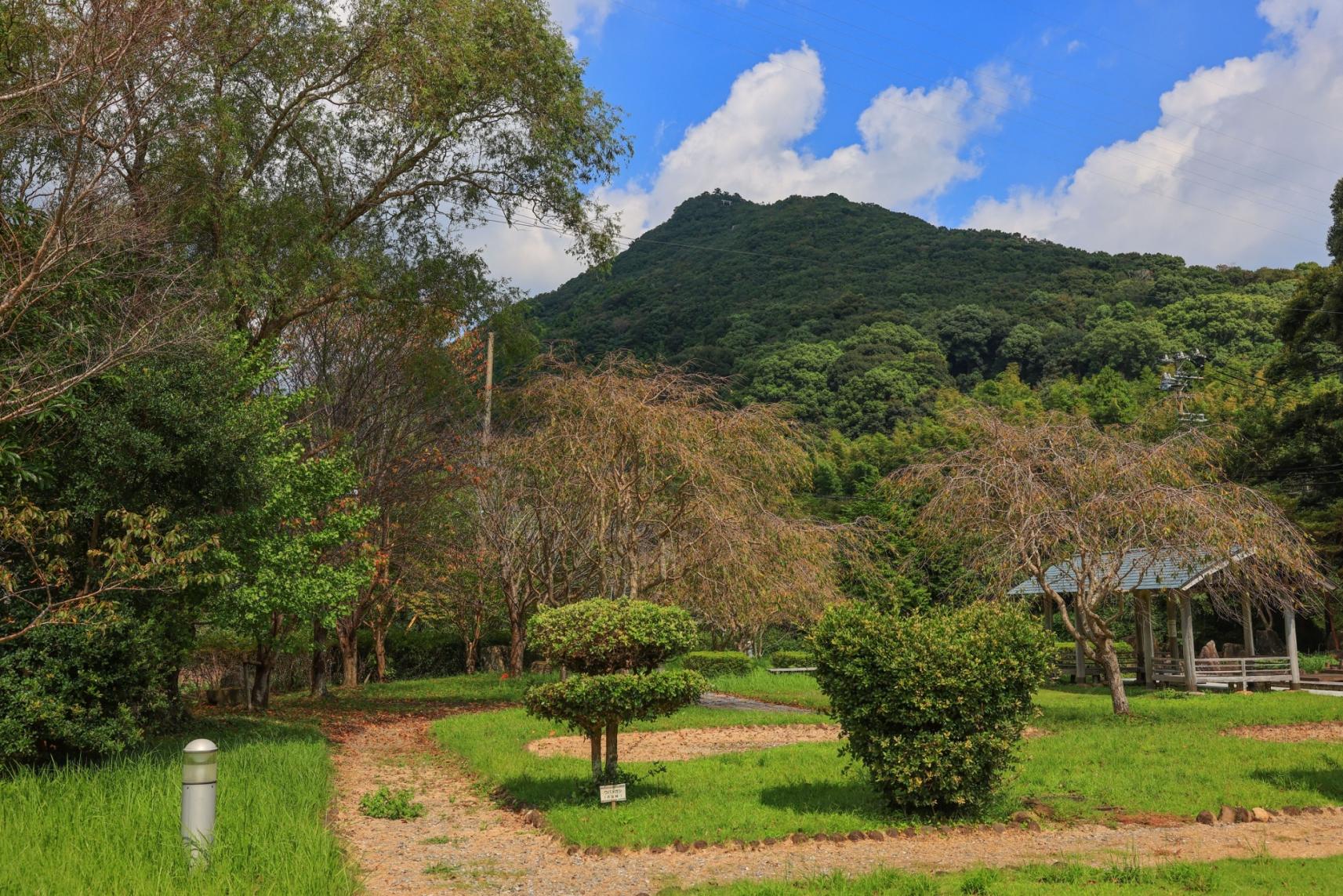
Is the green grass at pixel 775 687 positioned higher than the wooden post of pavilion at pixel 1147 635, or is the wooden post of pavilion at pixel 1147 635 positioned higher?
the wooden post of pavilion at pixel 1147 635

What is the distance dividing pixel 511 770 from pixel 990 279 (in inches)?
2348

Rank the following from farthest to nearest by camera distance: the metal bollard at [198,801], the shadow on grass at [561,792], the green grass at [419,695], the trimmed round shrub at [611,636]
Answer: the green grass at [419,695] < the shadow on grass at [561,792] < the trimmed round shrub at [611,636] < the metal bollard at [198,801]

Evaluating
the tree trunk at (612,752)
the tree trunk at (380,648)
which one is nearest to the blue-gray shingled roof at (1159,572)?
the tree trunk at (612,752)

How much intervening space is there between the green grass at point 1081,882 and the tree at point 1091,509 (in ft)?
26.1

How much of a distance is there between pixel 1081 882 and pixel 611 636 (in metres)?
4.09

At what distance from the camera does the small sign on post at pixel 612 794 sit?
8602 mm

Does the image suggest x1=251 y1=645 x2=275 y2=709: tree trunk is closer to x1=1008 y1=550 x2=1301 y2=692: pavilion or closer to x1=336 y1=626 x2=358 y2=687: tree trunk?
x1=336 y1=626 x2=358 y2=687: tree trunk

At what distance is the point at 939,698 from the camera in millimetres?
7984

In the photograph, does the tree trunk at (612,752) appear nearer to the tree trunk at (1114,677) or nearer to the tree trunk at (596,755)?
the tree trunk at (596,755)

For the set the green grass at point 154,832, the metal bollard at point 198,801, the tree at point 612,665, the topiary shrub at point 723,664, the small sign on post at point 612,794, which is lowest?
the topiary shrub at point 723,664

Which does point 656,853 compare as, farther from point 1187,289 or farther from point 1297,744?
point 1187,289

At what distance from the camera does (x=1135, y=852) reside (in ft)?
22.5

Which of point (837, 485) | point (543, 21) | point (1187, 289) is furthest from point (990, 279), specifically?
point (543, 21)

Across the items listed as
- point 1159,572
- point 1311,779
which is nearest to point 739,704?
point 1159,572
